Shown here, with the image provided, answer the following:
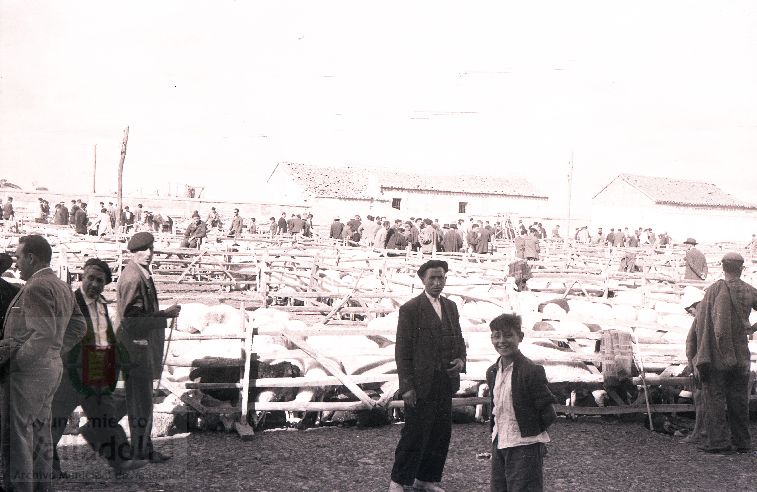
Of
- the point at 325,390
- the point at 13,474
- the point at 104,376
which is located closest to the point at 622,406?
the point at 325,390

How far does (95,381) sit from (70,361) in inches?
8.8

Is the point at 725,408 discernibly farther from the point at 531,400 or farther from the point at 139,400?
the point at 139,400

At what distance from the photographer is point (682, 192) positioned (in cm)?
6425

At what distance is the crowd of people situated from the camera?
436 cm

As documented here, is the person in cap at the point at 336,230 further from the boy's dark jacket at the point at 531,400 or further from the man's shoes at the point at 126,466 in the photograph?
the boy's dark jacket at the point at 531,400

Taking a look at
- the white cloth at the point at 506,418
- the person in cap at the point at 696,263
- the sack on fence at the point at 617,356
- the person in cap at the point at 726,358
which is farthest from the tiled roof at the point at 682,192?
the white cloth at the point at 506,418

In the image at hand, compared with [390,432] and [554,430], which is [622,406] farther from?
[390,432]

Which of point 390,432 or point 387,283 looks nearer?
point 390,432

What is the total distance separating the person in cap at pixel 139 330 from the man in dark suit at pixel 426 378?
5.57ft

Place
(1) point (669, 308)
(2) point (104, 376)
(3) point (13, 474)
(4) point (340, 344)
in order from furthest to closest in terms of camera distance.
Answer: (1) point (669, 308), (4) point (340, 344), (2) point (104, 376), (3) point (13, 474)

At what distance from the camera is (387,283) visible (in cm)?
1520

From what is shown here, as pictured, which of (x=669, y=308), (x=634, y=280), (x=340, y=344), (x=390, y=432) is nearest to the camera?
(x=390, y=432)

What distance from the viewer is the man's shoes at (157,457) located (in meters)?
6.01

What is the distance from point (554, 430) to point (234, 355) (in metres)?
3.18
